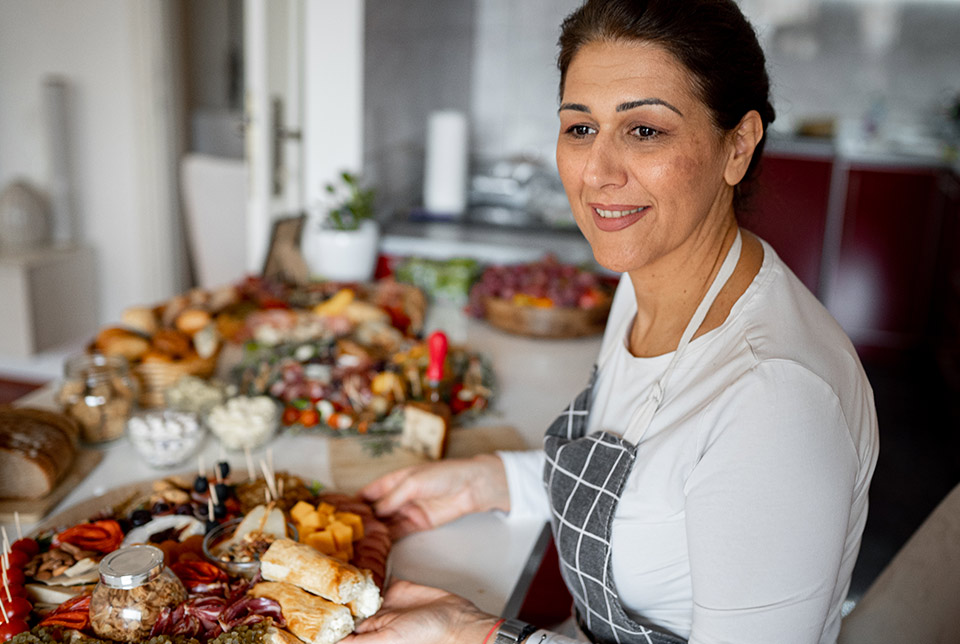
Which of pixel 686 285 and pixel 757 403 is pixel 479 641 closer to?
pixel 757 403

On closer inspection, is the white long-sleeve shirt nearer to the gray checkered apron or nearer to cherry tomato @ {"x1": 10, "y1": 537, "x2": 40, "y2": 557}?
the gray checkered apron

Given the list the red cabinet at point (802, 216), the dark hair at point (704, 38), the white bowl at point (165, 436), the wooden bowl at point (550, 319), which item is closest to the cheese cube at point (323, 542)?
the white bowl at point (165, 436)

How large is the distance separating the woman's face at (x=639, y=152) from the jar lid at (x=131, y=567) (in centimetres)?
71

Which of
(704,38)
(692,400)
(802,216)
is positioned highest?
(704,38)

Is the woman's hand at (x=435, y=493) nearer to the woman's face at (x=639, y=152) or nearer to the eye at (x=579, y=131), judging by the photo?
the woman's face at (x=639, y=152)

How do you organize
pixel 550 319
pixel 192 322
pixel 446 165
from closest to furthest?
pixel 192 322
pixel 550 319
pixel 446 165

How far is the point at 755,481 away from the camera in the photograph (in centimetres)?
92

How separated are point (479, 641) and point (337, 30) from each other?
8.83 ft

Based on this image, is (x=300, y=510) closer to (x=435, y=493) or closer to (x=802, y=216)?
(x=435, y=493)

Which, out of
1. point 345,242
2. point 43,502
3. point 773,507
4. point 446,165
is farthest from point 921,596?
point 446,165

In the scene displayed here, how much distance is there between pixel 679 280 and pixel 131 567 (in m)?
0.83

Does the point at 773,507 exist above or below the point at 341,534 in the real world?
above

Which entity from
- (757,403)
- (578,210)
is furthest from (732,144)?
(757,403)

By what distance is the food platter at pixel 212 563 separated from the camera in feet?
3.26
